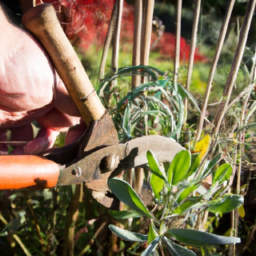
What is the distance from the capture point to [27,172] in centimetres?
42

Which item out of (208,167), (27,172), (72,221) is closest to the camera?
(27,172)

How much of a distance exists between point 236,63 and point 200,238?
264 mm

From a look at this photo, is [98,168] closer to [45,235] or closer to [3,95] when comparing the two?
[3,95]

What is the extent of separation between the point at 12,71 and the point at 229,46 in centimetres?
70

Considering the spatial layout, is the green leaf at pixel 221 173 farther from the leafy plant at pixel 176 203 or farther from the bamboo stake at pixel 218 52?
the bamboo stake at pixel 218 52

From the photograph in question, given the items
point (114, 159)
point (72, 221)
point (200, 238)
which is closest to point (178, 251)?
point (200, 238)

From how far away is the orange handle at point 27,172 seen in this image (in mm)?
406

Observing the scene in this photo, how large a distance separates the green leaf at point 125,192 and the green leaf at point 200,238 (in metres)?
0.05

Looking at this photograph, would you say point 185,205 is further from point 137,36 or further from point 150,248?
point 137,36

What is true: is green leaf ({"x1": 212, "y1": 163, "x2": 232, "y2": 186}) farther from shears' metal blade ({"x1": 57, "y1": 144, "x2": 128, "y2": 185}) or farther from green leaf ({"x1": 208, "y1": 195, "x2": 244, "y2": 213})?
shears' metal blade ({"x1": 57, "y1": 144, "x2": 128, "y2": 185})

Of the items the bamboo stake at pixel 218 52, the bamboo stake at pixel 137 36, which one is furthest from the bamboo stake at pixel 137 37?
the bamboo stake at pixel 218 52

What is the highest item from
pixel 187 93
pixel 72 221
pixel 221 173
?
pixel 187 93

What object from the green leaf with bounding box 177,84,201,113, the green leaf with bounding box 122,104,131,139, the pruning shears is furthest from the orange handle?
the green leaf with bounding box 177,84,201,113

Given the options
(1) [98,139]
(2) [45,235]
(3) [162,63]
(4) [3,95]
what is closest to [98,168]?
(1) [98,139]
